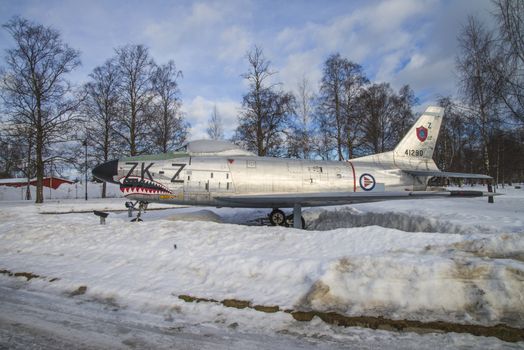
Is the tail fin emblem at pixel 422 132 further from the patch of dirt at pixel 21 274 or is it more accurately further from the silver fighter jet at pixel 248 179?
the patch of dirt at pixel 21 274

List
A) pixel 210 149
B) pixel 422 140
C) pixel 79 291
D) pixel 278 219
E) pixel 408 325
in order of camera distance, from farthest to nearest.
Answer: pixel 422 140 → pixel 278 219 → pixel 210 149 → pixel 79 291 → pixel 408 325

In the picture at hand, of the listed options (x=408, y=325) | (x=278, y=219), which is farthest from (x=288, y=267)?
(x=278, y=219)

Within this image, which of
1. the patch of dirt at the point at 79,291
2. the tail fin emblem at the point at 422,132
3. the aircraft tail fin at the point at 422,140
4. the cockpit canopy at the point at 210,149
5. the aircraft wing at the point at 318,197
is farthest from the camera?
the tail fin emblem at the point at 422,132

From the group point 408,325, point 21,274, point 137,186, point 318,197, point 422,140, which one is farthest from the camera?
point 422,140

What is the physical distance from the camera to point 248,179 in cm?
1068

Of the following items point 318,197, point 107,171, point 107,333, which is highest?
point 107,171

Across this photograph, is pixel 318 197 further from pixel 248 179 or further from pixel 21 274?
pixel 21 274

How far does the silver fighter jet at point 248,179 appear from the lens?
33.0 ft

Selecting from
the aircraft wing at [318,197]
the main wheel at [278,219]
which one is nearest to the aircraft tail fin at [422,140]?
the aircraft wing at [318,197]

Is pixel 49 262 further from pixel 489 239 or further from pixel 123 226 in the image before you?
pixel 489 239

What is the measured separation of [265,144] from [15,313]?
81.6 ft

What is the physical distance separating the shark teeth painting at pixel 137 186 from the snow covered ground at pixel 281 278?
102 inches

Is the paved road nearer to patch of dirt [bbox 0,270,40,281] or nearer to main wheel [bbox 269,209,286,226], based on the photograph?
patch of dirt [bbox 0,270,40,281]

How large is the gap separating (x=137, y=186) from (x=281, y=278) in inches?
284
